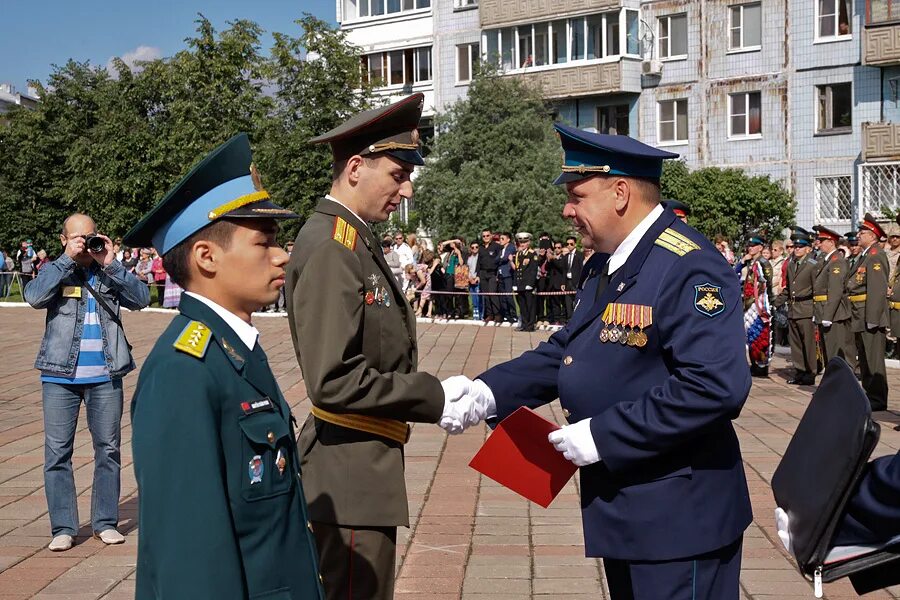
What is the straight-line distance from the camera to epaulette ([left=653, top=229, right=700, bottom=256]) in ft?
11.5

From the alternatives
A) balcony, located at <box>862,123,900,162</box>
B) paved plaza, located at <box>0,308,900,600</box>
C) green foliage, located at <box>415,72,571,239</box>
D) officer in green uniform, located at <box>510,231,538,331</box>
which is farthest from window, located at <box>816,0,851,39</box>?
paved plaza, located at <box>0,308,900,600</box>

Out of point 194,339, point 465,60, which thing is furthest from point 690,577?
point 465,60

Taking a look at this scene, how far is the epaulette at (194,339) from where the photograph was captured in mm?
2770

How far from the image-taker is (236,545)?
272 centimetres

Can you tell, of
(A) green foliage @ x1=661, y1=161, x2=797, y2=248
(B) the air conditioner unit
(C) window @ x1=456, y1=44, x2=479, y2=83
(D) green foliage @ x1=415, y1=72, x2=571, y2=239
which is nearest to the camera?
(A) green foliage @ x1=661, y1=161, x2=797, y2=248

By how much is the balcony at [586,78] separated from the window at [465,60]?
145 inches

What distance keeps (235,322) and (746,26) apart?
121 feet

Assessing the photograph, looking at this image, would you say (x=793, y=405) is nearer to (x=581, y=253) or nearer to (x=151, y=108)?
(x=581, y=253)

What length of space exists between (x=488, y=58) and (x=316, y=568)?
125 ft

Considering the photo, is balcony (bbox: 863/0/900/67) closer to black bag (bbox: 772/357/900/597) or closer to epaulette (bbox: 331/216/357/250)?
epaulette (bbox: 331/216/357/250)

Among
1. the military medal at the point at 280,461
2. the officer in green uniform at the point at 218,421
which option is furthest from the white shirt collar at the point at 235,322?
the military medal at the point at 280,461

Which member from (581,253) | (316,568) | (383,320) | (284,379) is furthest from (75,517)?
(581,253)

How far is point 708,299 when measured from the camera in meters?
3.39

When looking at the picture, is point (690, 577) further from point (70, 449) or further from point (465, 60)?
point (465, 60)
